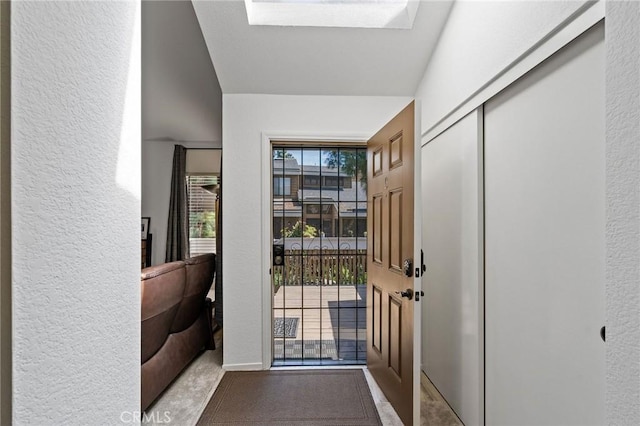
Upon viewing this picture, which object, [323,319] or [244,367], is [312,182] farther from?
[244,367]

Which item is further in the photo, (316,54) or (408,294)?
(316,54)

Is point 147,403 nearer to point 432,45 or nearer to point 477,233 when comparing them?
point 477,233

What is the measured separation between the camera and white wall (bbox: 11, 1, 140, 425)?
55 centimetres

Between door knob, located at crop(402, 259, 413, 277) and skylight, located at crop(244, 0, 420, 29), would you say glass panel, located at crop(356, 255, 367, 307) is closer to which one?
door knob, located at crop(402, 259, 413, 277)

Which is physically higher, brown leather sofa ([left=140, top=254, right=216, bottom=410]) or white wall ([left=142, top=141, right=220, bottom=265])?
white wall ([left=142, top=141, right=220, bottom=265])

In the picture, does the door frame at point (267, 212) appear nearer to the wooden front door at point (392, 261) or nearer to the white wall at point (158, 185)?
the wooden front door at point (392, 261)

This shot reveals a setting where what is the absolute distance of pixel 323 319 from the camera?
140 inches

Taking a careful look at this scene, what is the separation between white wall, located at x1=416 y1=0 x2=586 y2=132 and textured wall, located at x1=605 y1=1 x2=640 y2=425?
1.80 feet

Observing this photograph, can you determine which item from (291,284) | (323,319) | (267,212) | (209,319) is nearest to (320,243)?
(291,284)

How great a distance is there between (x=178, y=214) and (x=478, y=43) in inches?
155

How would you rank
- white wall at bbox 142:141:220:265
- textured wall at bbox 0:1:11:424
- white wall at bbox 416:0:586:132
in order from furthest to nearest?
white wall at bbox 142:141:220:265 → white wall at bbox 416:0:586:132 → textured wall at bbox 0:1:11:424

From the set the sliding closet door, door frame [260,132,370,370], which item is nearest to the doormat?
door frame [260,132,370,370]

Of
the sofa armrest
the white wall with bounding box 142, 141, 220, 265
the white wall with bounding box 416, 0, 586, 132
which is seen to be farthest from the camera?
the white wall with bounding box 142, 141, 220, 265

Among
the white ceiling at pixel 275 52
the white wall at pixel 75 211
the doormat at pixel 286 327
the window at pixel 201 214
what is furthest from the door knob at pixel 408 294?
the window at pixel 201 214
